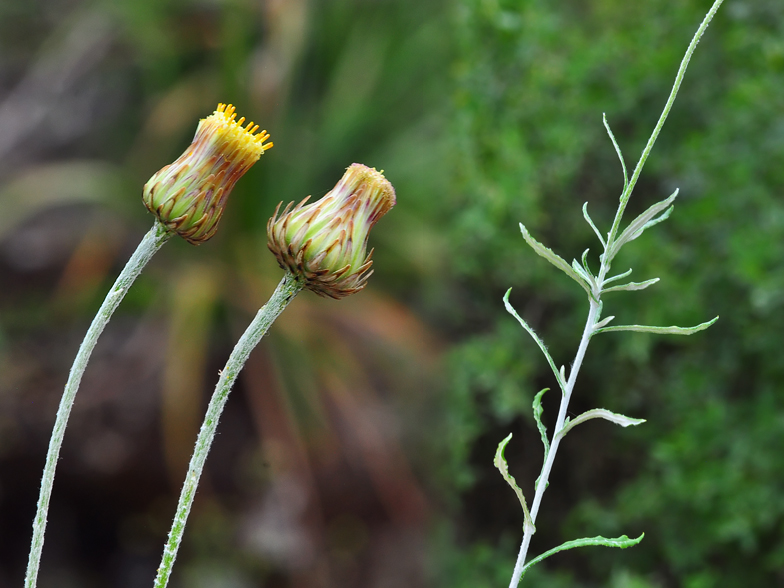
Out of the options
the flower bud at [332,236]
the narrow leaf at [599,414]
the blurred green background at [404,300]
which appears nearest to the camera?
the narrow leaf at [599,414]

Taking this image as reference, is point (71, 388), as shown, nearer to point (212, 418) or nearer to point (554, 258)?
point (212, 418)

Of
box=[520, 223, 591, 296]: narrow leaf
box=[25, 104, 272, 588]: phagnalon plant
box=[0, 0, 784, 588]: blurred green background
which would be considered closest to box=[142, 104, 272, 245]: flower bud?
box=[25, 104, 272, 588]: phagnalon plant

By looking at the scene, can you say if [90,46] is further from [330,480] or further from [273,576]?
[273,576]

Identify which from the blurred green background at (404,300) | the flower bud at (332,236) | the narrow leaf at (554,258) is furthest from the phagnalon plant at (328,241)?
the blurred green background at (404,300)

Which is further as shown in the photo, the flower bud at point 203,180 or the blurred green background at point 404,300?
the blurred green background at point 404,300

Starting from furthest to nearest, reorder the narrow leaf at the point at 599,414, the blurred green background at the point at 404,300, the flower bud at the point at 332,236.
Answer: the blurred green background at the point at 404,300
the flower bud at the point at 332,236
the narrow leaf at the point at 599,414

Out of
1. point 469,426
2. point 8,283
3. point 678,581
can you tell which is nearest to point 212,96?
point 8,283

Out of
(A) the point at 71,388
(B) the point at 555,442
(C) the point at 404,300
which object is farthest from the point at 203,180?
(C) the point at 404,300

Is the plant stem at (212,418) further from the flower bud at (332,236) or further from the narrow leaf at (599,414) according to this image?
the narrow leaf at (599,414)
